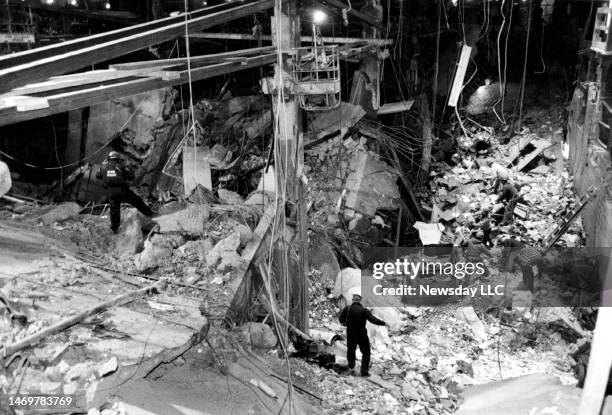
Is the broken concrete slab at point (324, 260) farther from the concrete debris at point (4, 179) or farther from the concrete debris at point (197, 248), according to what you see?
the concrete debris at point (4, 179)

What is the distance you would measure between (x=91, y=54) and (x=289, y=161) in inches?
135

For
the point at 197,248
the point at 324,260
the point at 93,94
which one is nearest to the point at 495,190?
the point at 324,260

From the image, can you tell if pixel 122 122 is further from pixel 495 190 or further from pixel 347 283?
pixel 495 190

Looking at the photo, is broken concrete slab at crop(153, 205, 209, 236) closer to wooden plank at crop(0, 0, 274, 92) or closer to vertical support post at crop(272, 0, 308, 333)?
vertical support post at crop(272, 0, 308, 333)

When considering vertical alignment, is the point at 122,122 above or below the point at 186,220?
above

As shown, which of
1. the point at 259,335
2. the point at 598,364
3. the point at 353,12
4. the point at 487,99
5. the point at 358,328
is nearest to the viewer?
the point at 598,364

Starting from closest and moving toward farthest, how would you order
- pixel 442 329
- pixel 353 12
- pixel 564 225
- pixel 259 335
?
pixel 259 335, pixel 442 329, pixel 353 12, pixel 564 225

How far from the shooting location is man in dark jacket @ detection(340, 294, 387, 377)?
7.07 m

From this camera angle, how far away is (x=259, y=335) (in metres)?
6.77

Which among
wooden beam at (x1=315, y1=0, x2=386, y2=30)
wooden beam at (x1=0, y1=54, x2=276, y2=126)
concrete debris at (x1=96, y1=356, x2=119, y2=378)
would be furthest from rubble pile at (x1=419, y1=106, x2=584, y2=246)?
wooden beam at (x1=0, y1=54, x2=276, y2=126)

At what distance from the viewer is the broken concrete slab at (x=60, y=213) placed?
28.6 ft

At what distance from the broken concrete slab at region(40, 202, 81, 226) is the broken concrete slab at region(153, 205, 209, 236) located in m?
1.55

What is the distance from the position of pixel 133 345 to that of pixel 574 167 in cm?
1201

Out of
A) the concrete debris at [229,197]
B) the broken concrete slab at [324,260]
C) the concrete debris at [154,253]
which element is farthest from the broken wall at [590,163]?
the concrete debris at [154,253]
